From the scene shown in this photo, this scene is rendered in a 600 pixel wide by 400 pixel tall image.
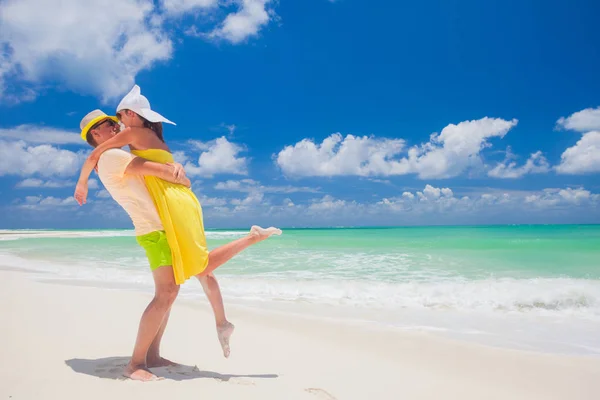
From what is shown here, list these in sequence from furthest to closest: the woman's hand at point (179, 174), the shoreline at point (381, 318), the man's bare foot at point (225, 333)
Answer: the shoreline at point (381, 318) < the man's bare foot at point (225, 333) < the woman's hand at point (179, 174)

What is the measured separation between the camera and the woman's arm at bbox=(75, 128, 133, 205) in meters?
2.66

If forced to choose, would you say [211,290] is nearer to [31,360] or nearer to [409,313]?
[31,360]

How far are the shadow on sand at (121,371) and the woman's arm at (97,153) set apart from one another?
3.53 ft

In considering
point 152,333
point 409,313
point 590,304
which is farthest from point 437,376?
point 590,304

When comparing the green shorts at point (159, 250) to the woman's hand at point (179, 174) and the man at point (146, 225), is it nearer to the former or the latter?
the man at point (146, 225)

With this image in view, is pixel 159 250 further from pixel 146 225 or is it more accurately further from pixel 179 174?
pixel 179 174

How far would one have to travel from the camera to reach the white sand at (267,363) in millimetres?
2613

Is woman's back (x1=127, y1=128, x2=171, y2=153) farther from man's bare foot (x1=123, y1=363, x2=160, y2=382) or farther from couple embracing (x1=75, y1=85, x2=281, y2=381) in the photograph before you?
man's bare foot (x1=123, y1=363, x2=160, y2=382)

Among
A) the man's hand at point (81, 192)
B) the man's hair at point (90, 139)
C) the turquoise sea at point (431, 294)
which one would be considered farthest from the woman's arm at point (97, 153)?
the turquoise sea at point (431, 294)

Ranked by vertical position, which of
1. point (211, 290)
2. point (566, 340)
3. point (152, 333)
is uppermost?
point (211, 290)

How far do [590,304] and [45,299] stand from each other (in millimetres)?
7568

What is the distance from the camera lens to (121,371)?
9.41 feet

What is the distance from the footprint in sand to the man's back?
1.34 m

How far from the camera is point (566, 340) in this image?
4664 millimetres
